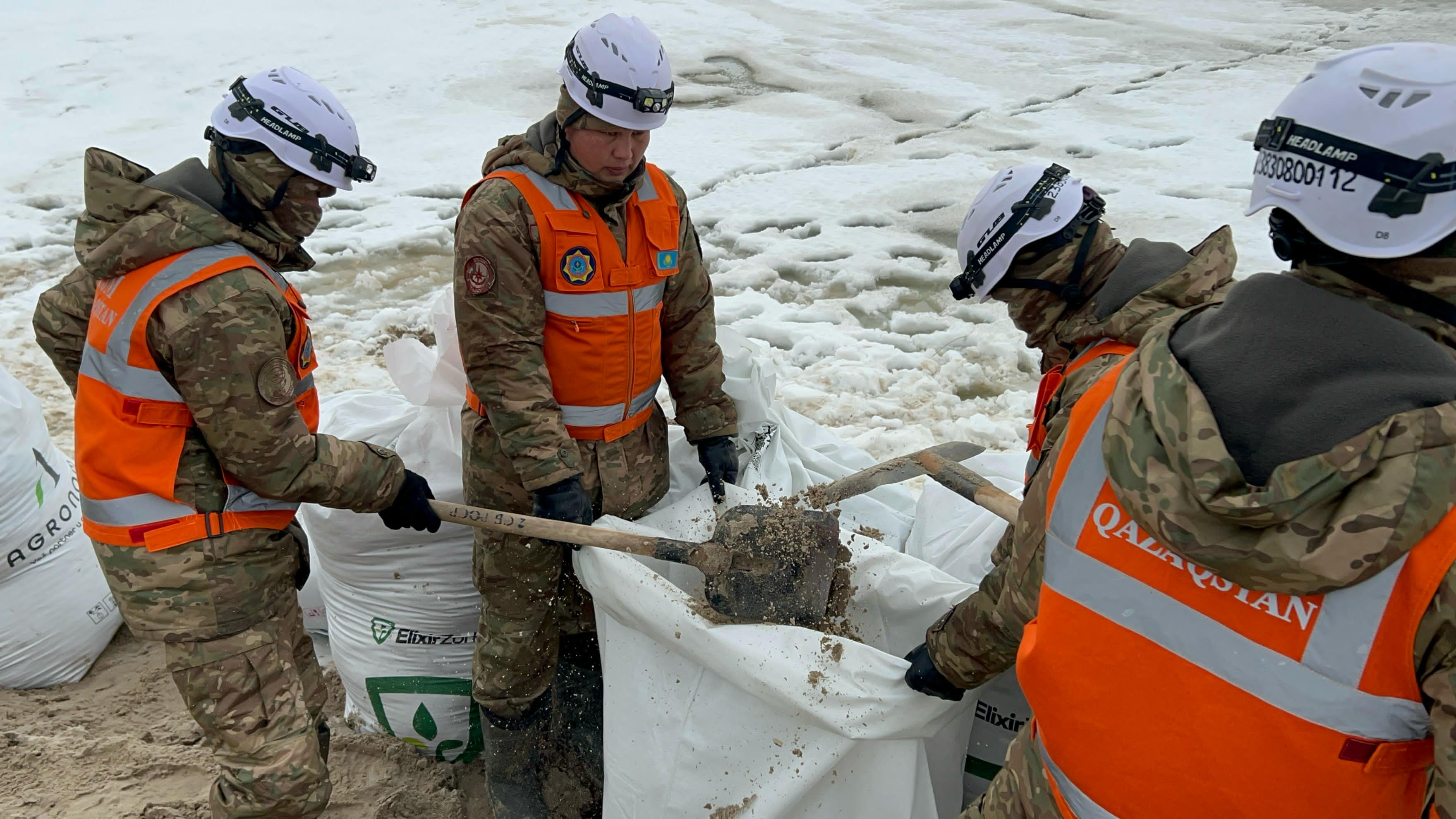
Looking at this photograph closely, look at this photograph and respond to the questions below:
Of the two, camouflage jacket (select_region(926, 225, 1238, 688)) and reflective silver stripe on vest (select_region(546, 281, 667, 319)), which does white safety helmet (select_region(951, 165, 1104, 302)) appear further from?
reflective silver stripe on vest (select_region(546, 281, 667, 319))

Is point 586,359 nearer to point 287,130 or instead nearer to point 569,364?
point 569,364

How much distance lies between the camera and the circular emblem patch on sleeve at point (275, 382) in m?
1.98

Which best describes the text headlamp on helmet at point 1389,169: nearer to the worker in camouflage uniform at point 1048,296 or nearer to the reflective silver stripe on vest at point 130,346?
the worker in camouflage uniform at point 1048,296

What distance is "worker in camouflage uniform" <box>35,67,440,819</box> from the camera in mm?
1933

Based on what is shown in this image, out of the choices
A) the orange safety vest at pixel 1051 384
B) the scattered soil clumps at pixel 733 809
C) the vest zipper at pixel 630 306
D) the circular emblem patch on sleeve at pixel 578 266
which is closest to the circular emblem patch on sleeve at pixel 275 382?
the circular emblem patch on sleeve at pixel 578 266

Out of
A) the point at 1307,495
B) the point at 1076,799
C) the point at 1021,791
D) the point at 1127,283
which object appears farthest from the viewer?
the point at 1127,283

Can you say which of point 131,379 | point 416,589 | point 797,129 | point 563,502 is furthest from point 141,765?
point 797,129

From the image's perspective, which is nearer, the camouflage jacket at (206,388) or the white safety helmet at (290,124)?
the camouflage jacket at (206,388)

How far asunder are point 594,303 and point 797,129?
249 inches

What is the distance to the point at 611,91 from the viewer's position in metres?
2.19

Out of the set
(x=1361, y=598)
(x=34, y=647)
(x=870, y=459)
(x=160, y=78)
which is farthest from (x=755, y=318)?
(x=160, y=78)

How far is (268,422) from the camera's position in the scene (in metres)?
2.00

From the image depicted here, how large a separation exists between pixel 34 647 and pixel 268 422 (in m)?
1.64

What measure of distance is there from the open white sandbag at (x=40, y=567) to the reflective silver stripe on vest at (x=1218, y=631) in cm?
272
